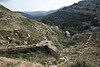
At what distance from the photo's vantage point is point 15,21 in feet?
217

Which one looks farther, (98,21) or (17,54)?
(98,21)

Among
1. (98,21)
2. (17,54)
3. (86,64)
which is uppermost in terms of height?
(86,64)

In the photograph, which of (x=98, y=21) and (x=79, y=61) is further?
(x=98, y=21)

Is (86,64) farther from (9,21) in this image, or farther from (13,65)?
(9,21)

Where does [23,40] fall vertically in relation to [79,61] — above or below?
below

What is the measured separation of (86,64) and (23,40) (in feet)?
140

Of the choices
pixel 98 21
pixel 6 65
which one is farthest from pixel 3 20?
pixel 98 21

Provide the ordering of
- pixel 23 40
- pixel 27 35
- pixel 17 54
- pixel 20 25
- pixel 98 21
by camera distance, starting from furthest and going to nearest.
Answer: pixel 98 21
pixel 20 25
pixel 27 35
pixel 23 40
pixel 17 54

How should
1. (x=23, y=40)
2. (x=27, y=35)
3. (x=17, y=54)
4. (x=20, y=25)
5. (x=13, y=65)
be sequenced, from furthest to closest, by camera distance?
(x=20, y=25) < (x=27, y=35) < (x=23, y=40) < (x=17, y=54) < (x=13, y=65)

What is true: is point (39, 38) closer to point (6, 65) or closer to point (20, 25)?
point (20, 25)

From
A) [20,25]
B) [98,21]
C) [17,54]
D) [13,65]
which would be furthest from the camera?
[98,21]

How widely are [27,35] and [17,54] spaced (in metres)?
27.0

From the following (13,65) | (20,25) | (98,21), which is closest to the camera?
(13,65)

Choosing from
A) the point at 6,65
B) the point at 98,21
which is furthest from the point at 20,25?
the point at 98,21
